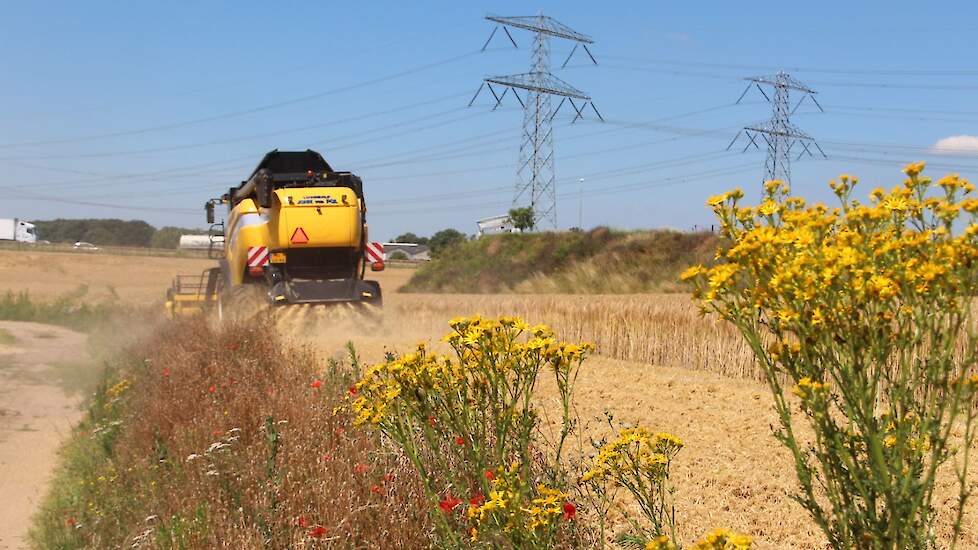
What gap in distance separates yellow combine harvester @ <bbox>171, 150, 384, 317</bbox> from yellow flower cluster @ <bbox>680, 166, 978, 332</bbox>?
43.6ft

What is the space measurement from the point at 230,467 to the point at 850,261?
16.1 feet

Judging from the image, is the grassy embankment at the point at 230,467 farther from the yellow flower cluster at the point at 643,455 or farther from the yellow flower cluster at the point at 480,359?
the yellow flower cluster at the point at 643,455

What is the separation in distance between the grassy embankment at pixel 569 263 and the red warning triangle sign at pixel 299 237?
15.3 m

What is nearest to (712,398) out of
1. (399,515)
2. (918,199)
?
(399,515)

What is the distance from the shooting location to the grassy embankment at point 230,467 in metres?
5.01

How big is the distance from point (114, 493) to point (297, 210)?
8.48 metres

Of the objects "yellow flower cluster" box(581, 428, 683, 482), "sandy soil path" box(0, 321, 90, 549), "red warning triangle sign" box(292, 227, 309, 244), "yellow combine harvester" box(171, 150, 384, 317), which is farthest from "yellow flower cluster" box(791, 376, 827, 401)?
"red warning triangle sign" box(292, 227, 309, 244)

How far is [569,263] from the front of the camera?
3397 cm

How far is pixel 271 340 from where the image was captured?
38.7 ft

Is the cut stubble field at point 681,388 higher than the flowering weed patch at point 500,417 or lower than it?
lower

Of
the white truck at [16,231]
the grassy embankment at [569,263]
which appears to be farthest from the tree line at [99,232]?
the grassy embankment at [569,263]

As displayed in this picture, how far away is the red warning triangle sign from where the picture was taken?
15555mm

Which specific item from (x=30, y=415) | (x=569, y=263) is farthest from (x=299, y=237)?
(x=569, y=263)

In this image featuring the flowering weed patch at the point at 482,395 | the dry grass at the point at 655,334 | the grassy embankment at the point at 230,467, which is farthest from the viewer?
the dry grass at the point at 655,334
